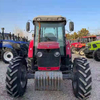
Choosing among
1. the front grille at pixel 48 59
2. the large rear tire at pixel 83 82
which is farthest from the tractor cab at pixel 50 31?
the large rear tire at pixel 83 82

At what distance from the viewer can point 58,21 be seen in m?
4.00

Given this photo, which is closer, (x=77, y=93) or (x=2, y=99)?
(x=77, y=93)

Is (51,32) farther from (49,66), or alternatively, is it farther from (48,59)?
(49,66)

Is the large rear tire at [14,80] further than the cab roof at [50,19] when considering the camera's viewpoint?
No

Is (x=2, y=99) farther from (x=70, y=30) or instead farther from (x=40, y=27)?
(x=70, y=30)

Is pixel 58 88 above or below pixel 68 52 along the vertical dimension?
below

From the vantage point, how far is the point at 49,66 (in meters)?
3.32

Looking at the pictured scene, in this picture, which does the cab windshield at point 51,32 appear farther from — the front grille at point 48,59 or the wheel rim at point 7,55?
the wheel rim at point 7,55

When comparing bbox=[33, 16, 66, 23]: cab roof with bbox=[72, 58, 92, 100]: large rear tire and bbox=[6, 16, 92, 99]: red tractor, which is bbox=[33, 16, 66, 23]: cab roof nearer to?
bbox=[6, 16, 92, 99]: red tractor

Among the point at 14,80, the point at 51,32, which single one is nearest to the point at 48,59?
the point at 14,80

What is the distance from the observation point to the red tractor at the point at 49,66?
284 cm

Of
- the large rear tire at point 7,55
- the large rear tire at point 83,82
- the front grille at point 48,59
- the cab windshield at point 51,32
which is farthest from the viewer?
the large rear tire at point 7,55

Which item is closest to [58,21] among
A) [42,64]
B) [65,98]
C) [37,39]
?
[37,39]

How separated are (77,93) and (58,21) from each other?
2.20 meters
